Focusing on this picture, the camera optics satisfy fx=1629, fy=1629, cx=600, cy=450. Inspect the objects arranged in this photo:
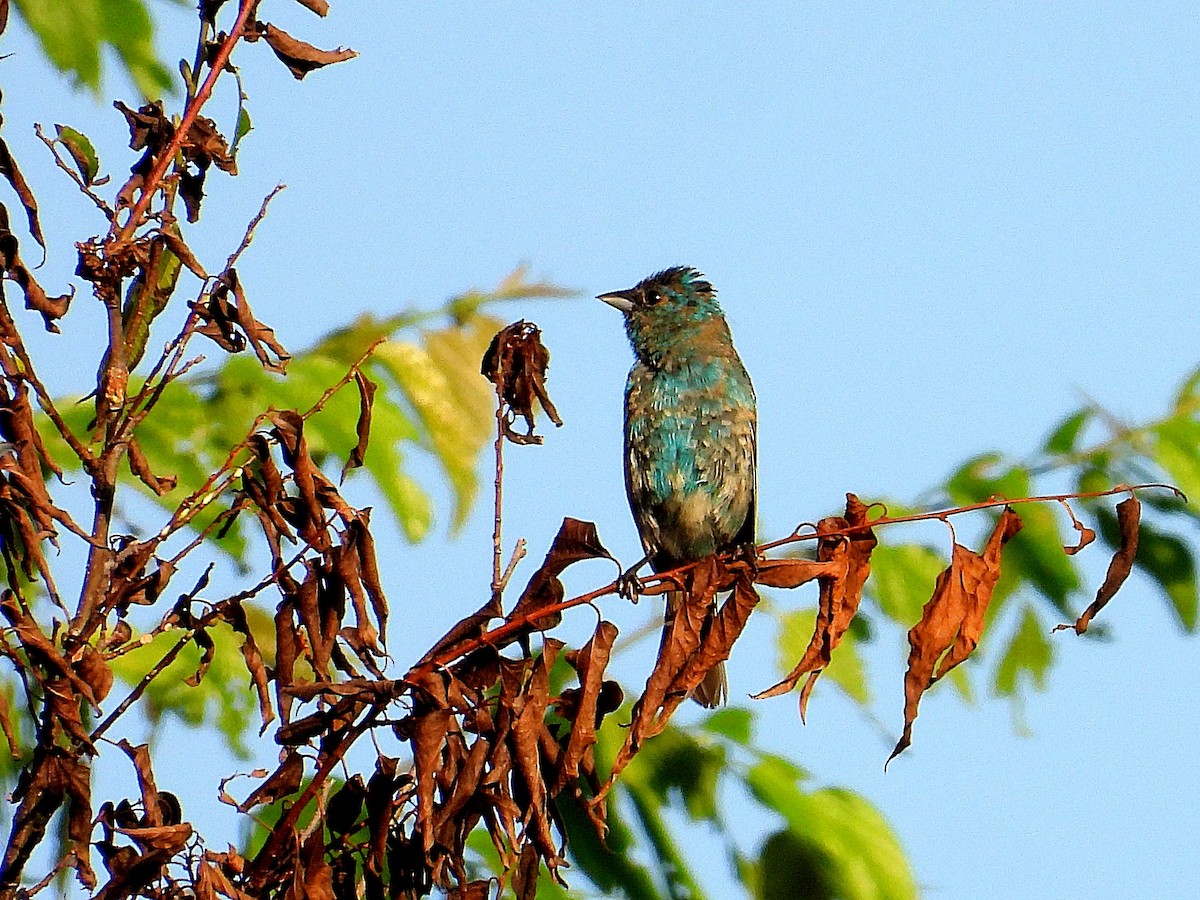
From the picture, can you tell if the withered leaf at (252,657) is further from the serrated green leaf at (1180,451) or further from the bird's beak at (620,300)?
the bird's beak at (620,300)

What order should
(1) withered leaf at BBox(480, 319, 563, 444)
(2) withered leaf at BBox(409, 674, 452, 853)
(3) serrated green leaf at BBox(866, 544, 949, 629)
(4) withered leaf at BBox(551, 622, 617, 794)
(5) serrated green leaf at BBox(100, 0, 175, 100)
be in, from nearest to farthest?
(2) withered leaf at BBox(409, 674, 452, 853), (4) withered leaf at BBox(551, 622, 617, 794), (1) withered leaf at BBox(480, 319, 563, 444), (5) serrated green leaf at BBox(100, 0, 175, 100), (3) serrated green leaf at BBox(866, 544, 949, 629)

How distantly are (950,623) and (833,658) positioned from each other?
219 cm

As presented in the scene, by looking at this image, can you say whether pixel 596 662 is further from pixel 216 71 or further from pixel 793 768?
pixel 793 768

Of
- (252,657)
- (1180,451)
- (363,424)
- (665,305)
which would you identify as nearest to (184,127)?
(363,424)

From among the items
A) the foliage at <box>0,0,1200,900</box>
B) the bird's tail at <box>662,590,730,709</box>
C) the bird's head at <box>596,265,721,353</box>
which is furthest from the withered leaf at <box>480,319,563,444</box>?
the bird's head at <box>596,265,721,353</box>

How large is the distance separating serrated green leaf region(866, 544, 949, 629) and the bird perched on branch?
1.56 m

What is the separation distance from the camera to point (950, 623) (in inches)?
100

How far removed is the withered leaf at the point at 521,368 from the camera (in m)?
2.70

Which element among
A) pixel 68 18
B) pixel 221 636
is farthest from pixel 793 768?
pixel 68 18

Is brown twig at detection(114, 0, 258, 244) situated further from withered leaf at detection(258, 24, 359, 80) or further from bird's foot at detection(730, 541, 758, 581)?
bird's foot at detection(730, 541, 758, 581)

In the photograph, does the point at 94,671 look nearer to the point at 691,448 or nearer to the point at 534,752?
the point at 534,752

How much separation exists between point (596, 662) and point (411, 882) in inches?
16.9

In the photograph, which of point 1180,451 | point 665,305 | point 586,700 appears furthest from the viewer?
point 665,305

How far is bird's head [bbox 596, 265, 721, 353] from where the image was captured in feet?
22.5
